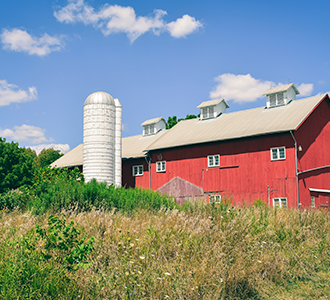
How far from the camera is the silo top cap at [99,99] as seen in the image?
78.2 ft

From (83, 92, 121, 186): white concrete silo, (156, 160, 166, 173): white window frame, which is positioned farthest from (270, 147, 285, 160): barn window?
(83, 92, 121, 186): white concrete silo

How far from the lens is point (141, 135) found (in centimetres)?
3731

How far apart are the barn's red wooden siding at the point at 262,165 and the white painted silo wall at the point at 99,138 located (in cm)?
665

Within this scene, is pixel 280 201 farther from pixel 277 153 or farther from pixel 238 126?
pixel 238 126

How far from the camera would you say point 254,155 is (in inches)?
954

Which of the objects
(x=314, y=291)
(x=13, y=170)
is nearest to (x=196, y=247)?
(x=314, y=291)

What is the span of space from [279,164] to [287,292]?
1715 centimetres

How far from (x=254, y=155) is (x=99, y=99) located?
11170 mm

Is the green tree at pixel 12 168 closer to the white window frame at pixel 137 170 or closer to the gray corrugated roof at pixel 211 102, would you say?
the white window frame at pixel 137 170

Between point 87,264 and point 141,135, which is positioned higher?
point 141,135

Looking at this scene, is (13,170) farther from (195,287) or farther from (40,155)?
(195,287)

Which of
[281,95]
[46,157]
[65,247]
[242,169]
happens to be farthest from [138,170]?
[46,157]

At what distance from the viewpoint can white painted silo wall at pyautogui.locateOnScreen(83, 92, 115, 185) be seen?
912 inches

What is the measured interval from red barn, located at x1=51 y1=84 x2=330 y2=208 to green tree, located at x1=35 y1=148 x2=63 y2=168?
43.9 m
